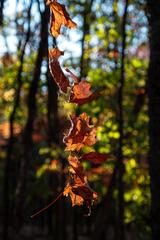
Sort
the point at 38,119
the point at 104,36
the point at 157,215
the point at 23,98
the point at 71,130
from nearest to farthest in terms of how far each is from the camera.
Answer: the point at 71,130 → the point at 157,215 → the point at 104,36 → the point at 23,98 → the point at 38,119

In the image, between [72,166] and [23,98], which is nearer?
[72,166]

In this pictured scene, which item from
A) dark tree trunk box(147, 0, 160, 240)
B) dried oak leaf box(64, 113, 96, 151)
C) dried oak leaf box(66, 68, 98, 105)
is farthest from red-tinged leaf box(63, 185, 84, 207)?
dark tree trunk box(147, 0, 160, 240)

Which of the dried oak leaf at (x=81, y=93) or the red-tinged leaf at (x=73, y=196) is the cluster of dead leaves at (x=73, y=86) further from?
the red-tinged leaf at (x=73, y=196)

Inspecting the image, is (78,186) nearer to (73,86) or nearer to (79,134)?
(79,134)

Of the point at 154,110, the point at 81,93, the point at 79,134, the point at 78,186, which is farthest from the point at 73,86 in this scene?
the point at 154,110

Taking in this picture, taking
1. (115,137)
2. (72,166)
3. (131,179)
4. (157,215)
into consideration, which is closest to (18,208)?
(131,179)

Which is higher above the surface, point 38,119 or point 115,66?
point 115,66

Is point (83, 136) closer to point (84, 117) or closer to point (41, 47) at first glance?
point (84, 117)

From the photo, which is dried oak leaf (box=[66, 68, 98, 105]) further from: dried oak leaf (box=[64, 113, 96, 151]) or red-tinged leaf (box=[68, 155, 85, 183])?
red-tinged leaf (box=[68, 155, 85, 183])
